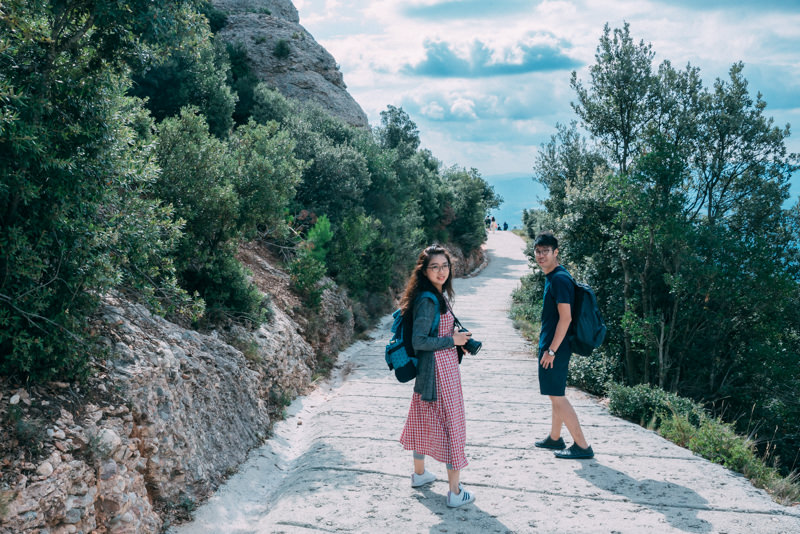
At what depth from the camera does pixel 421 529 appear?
463cm

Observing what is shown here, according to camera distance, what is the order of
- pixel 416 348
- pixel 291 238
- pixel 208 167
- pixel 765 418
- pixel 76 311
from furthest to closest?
pixel 291 238 → pixel 765 418 → pixel 208 167 → pixel 416 348 → pixel 76 311

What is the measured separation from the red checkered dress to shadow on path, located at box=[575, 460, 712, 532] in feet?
5.49

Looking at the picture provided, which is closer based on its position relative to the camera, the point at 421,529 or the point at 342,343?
the point at 421,529

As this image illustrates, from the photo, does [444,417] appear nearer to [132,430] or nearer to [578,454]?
[578,454]

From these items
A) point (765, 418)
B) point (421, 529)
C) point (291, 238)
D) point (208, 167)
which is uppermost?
point (208, 167)

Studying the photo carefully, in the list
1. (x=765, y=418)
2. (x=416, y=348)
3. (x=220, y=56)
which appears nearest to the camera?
(x=416, y=348)

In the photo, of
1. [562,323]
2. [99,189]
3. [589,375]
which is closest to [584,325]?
[562,323]

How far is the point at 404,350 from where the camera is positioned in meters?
5.02

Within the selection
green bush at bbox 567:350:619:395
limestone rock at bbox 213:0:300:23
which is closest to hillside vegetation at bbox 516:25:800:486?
green bush at bbox 567:350:619:395

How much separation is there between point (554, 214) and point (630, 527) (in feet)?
51.9

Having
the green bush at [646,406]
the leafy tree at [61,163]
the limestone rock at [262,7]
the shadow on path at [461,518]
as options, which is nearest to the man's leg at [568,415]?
the shadow on path at [461,518]

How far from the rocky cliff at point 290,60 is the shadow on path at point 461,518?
2500 centimetres

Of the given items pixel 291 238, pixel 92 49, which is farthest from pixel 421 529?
pixel 291 238

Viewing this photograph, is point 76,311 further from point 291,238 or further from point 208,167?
point 291,238
